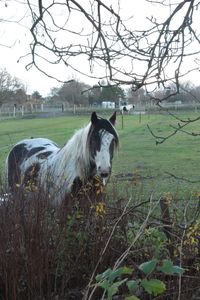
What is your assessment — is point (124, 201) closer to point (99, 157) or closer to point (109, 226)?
point (109, 226)

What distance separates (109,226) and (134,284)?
1.54 metres

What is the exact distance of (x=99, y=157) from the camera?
5902mm

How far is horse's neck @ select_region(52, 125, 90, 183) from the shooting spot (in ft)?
19.7

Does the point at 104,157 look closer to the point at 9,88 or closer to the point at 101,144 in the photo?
the point at 101,144

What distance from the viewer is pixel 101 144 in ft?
19.7

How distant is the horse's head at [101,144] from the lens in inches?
229

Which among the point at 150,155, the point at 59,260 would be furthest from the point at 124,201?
the point at 150,155

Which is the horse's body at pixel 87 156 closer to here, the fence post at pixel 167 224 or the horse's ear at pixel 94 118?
the horse's ear at pixel 94 118

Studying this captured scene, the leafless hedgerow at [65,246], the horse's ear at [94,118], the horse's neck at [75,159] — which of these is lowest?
the leafless hedgerow at [65,246]

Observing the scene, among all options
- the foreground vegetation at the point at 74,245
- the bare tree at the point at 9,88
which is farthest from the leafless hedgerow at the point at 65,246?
the bare tree at the point at 9,88

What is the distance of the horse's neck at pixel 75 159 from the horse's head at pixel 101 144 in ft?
0.30

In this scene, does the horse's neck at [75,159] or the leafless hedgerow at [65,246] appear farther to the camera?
the horse's neck at [75,159]

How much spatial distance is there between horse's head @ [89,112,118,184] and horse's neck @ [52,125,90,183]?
91 mm

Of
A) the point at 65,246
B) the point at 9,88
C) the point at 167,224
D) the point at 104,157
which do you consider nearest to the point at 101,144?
the point at 104,157
